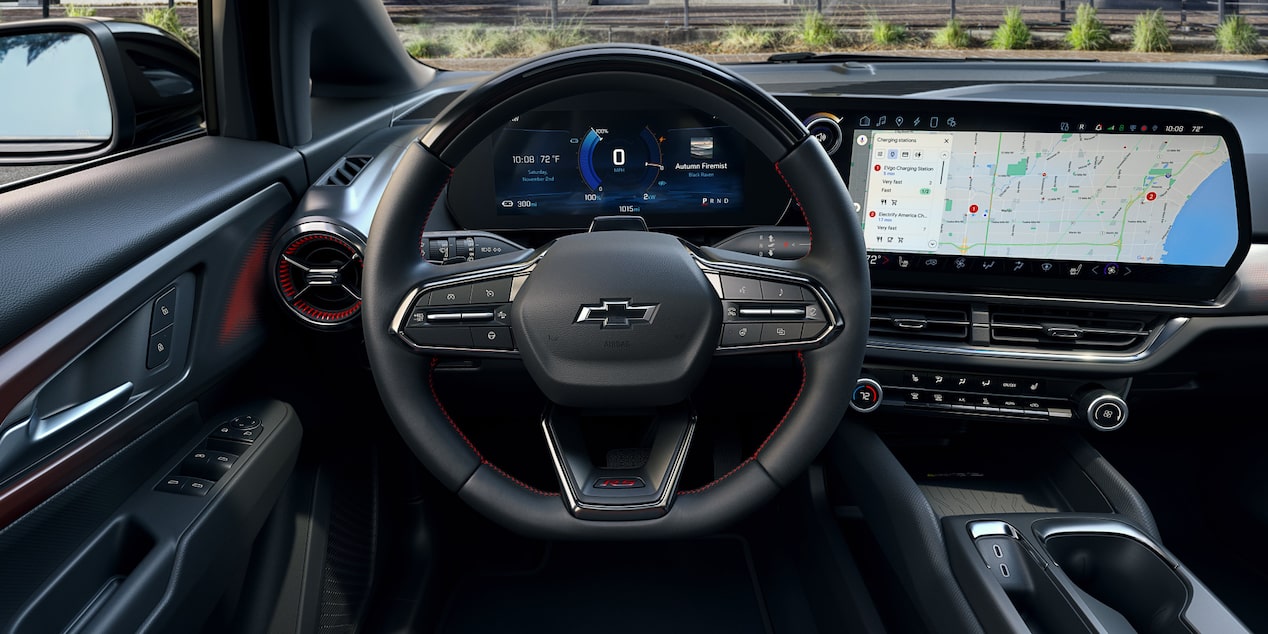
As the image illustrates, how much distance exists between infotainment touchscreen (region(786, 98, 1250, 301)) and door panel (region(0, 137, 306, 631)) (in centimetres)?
123

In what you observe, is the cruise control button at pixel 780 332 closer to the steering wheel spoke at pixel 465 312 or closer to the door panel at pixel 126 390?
the steering wheel spoke at pixel 465 312

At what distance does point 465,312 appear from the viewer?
138cm

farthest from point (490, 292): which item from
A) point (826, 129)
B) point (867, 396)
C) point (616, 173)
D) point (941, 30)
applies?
point (941, 30)

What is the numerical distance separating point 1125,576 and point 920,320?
648 mm

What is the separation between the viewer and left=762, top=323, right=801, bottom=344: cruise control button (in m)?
→ 1.35

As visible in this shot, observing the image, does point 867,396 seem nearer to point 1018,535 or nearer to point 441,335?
point 1018,535

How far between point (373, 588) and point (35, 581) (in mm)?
988

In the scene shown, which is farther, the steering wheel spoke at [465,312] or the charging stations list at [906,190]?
the charging stations list at [906,190]

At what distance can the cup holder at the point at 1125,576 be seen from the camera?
154 cm

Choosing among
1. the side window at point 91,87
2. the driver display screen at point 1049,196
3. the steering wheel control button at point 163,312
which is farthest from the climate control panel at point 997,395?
the side window at point 91,87

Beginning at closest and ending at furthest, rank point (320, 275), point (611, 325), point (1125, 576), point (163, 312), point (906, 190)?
point (611, 325) < point (163, 312) < point (1125, 576) < point (320, 275) < point (906, 190)

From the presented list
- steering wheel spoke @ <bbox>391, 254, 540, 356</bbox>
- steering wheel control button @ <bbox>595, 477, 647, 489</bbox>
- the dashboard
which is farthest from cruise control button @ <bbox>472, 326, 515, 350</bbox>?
the dashboard

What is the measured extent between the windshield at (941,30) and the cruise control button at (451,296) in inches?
48.0

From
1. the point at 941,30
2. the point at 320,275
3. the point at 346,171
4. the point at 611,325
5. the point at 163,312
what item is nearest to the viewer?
the point at 611,325
